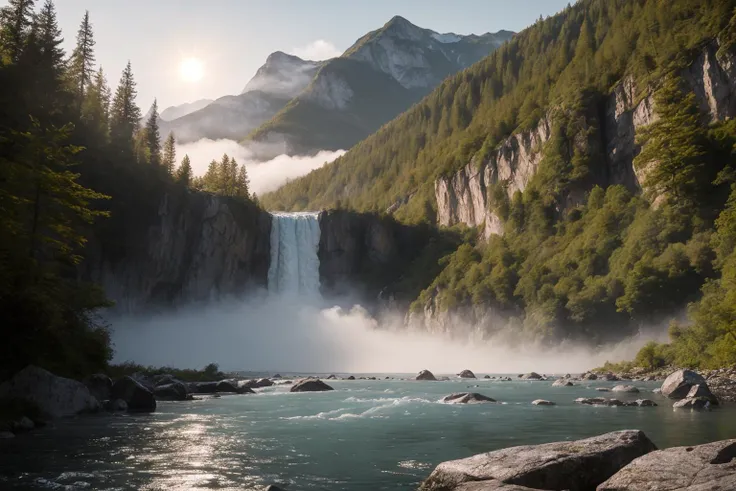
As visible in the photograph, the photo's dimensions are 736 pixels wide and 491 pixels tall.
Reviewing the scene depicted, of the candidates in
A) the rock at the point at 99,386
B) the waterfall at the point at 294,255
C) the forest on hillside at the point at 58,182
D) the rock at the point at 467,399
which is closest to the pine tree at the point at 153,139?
the forest on hillside at the point at 58,182

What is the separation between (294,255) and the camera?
128 metres

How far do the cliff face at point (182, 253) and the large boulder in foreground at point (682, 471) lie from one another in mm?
98732

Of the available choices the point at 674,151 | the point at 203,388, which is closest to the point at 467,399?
the point at 203,388

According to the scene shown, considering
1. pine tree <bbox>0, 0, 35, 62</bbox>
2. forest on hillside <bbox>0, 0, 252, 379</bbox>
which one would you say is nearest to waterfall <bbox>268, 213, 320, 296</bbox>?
forest on hillside <bbox>0, 0, 252, 379</bbox>

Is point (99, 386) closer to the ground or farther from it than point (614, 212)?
closer to the ground

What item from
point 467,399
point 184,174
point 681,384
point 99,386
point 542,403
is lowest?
point 542,403

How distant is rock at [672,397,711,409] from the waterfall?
3829 inches

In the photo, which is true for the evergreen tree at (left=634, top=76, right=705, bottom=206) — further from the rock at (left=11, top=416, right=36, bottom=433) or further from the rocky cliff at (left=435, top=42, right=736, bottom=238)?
the rock at (left=11, top=416, right=36, bottom=433)

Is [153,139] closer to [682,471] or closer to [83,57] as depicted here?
[83,57]

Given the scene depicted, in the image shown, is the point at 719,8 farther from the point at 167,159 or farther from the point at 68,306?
the point at 68,306

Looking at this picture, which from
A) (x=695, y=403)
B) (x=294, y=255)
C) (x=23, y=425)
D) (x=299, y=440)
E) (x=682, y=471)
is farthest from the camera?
(x=294, y=255)

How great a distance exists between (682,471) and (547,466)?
2.88 metres

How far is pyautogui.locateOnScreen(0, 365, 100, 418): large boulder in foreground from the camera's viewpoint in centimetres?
2656

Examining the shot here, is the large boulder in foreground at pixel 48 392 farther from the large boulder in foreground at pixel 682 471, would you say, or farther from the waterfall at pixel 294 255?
the waterfall at pixel 294 255
